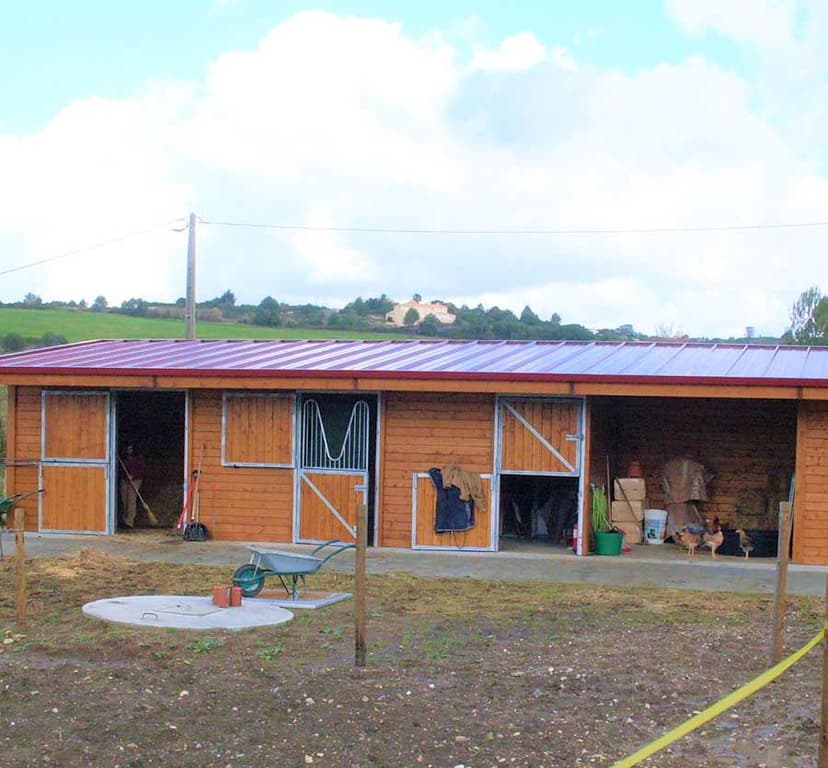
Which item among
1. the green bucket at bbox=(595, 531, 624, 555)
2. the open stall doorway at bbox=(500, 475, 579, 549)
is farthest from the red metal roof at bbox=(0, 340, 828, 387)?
the green bucket at bbox=(595, 531, 624, 555)

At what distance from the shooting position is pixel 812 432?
14.1 metres

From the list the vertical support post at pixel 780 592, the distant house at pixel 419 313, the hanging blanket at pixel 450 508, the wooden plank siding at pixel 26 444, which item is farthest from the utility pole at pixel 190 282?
the distant house at pixel 419 313

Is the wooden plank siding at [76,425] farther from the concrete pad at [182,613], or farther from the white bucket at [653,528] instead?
the white bucket at [653,528]

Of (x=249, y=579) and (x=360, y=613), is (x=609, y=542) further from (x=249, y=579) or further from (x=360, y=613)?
(x=360, y=613)

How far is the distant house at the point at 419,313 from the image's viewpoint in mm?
54000

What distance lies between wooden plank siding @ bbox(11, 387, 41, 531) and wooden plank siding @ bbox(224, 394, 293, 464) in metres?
2.92

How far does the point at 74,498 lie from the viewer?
16453 millimetres

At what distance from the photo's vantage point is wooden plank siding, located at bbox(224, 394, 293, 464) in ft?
51.9

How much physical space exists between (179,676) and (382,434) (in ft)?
26.1

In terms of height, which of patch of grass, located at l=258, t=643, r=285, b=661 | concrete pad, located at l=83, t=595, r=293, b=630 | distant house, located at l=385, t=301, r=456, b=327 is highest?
distant house, located at l=385, t=301, r=456, b=327

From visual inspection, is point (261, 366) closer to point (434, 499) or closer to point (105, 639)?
point (434, 499)

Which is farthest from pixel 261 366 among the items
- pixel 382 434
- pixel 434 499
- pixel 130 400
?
pixel 130 400

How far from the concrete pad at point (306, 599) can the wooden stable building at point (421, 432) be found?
3.91 meters

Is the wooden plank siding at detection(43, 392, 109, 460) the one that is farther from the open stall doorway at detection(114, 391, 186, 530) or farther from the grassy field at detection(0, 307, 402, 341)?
the grassy field at detection(0, 307, 402, 341)
